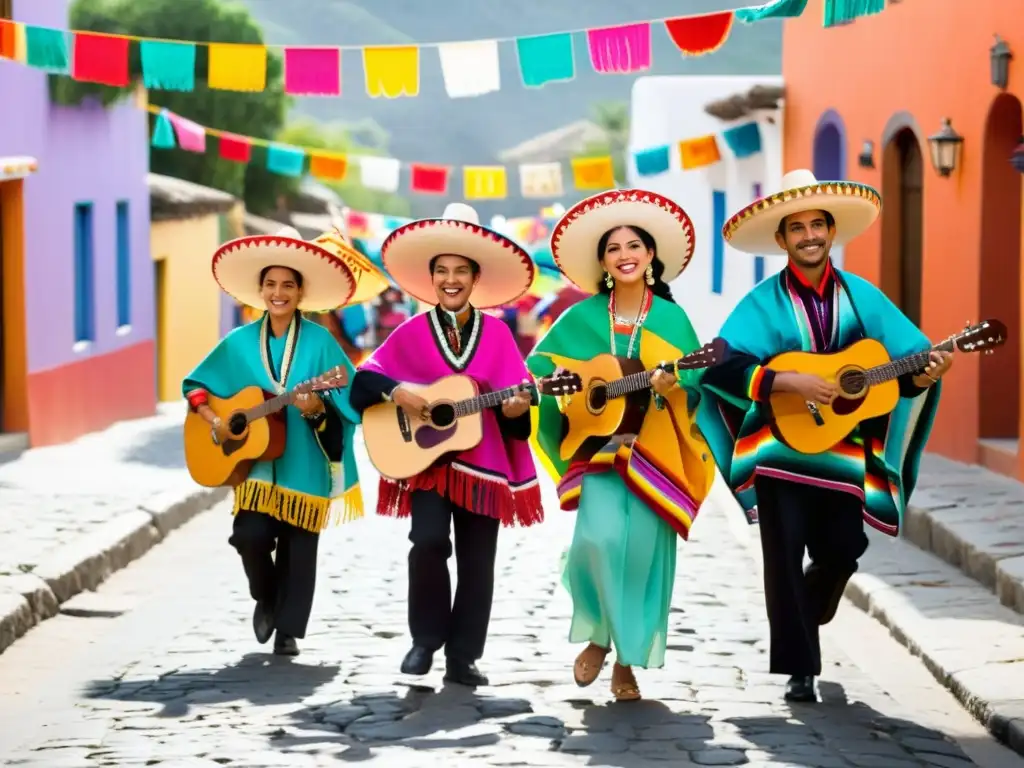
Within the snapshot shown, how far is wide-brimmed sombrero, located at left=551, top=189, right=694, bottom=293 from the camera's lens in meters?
7.65

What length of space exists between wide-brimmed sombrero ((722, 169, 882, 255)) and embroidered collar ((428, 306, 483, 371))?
1025 mm

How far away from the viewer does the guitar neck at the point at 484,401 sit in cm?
766

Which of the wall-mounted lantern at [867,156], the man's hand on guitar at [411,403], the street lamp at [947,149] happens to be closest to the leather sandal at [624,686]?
the man's hand on guitar at [411,403]

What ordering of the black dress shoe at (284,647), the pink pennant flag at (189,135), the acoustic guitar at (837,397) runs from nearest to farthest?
the acoustic guitar at (837,397), the black dress shoe at (284,647), the pink pennant flag at (189,135)

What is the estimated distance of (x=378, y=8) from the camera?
579 feet

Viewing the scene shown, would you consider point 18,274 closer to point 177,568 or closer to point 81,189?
point 81,189

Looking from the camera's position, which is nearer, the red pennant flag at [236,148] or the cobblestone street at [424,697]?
the cobblestone street at [424,697]

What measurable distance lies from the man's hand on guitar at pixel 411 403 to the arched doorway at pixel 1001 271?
8447mm

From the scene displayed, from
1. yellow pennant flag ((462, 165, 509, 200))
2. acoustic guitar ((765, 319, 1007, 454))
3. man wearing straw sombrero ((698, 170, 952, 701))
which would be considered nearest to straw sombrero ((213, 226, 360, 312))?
man wearing straw sombrero ((698, 170, 952, 701))

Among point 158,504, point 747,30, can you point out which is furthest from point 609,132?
point 158,504

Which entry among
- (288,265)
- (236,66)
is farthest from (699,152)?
(288,265)

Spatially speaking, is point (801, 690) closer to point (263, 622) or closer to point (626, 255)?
point (626, 255)

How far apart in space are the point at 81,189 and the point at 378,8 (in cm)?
15752

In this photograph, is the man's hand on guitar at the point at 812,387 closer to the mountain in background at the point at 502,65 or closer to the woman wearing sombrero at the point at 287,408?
the woman wearing sombrero at the point at 287,408
